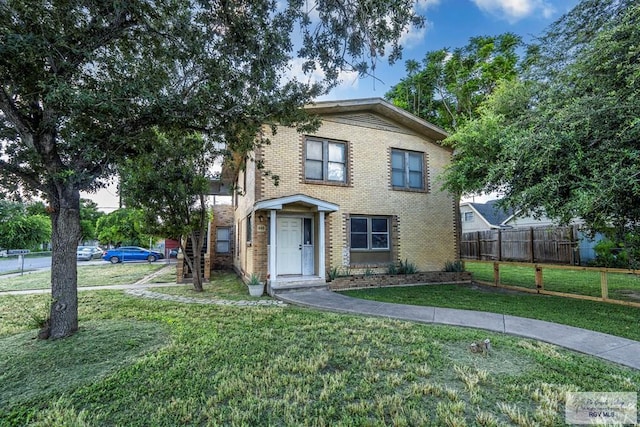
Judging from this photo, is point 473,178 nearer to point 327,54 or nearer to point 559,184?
point 559,184

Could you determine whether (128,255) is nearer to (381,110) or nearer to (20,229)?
(20,229)

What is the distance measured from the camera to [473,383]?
339 cm

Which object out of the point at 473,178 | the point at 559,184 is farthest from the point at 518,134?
the point at 473,178

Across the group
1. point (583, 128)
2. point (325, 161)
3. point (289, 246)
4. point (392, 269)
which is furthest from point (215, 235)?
point (583, 128)

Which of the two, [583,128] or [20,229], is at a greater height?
[583,128]

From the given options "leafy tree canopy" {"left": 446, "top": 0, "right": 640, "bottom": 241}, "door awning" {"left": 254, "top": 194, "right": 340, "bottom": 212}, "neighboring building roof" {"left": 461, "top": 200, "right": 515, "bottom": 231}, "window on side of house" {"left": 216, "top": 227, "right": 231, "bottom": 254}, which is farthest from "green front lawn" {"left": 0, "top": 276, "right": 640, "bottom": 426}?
"neighboring building roof" {"left": 461, "top": 200, "right": 515, "bottom": 231}

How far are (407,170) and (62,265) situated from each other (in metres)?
10.4

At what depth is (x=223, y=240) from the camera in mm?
16750

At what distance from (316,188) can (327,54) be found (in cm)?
505

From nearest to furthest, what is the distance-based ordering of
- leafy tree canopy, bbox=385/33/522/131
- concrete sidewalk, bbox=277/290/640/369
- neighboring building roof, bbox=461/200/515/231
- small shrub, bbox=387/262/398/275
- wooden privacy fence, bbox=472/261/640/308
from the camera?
1. concrete sidewalk, bbox=277/290/640/369
2. wooden privacy fence, bbox=472/261/640/308
3. small shrub, bbox=387/262/398/275
4. leafy tree canopy, bbox=385/33/522/131
5. neighboring building roof, bbox=461/200/515/231

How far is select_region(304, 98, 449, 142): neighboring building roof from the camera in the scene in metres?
10.0

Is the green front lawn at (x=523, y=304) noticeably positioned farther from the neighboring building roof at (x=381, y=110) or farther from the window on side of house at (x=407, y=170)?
the neighboring building roof at (x=381, y=110)

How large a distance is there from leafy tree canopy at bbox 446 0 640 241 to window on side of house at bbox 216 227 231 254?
13241 mm

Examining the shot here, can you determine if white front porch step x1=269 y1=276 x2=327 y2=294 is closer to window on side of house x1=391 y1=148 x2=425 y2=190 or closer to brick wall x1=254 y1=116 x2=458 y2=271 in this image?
brick wall x1=254 y1=116 x2=458 y2=271
